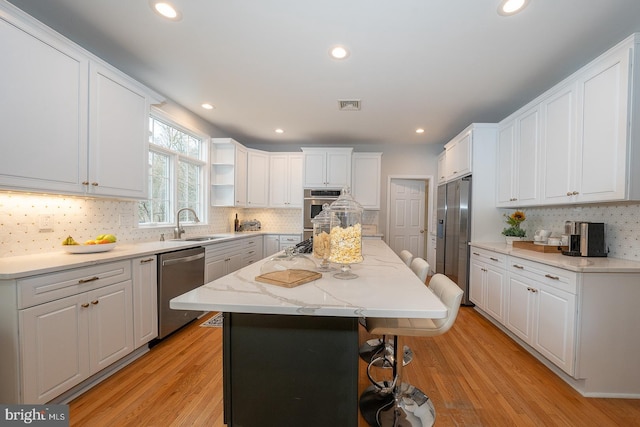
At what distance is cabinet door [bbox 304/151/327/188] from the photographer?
4.91 meters

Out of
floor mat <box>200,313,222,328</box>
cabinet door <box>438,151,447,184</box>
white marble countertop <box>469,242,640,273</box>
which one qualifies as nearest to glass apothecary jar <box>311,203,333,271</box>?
white marble countertop <box>469,242,640,273</box>

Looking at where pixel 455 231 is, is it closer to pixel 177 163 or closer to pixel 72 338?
pixel 177 163

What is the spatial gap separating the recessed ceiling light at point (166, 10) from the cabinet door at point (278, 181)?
3.28 meters

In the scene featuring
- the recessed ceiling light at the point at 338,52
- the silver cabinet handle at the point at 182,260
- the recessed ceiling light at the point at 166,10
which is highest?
the recessed ceiling light at the point at 166,10

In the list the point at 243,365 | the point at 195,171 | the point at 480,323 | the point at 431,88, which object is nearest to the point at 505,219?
the point at 480,323

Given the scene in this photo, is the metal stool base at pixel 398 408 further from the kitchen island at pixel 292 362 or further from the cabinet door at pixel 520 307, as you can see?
the cabinet door at pixel 520 307

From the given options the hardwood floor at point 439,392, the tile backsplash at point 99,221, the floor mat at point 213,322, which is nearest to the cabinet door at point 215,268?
the floor mat at point 213,322

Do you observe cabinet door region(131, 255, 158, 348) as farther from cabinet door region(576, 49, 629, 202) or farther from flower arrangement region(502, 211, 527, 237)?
flower arrangement region(502, 211, 527, 237)

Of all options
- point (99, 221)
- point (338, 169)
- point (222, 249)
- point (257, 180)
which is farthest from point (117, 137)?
point (338, 169)

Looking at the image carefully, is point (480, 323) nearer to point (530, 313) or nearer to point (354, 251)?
point (530, 313)

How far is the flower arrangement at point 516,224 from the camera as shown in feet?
10.2

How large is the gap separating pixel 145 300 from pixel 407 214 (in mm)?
4702

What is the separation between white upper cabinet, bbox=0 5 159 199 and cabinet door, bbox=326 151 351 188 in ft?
10.2

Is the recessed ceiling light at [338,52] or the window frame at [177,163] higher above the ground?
the recessed ceiling light at [338,52]
